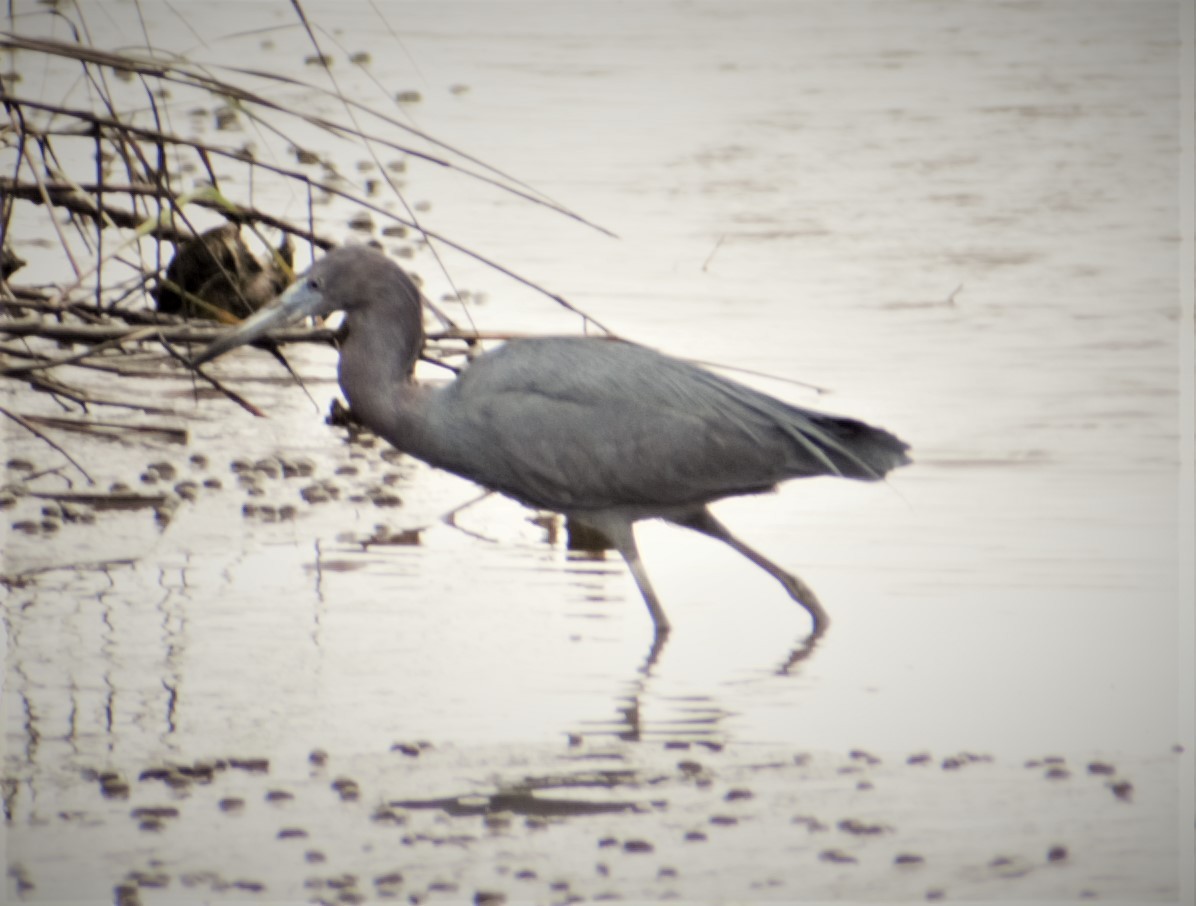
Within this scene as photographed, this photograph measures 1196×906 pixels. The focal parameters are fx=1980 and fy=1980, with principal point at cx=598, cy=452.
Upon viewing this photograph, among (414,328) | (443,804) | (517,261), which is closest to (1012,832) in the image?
(443,804)

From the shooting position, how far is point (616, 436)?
6633 millimetres

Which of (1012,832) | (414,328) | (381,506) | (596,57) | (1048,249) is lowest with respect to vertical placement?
(1012,832)

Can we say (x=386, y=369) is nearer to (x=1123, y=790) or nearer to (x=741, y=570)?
(x=741, y=570)

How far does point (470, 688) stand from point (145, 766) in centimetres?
112

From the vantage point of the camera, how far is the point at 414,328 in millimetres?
6695

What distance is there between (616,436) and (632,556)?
1.33 ft

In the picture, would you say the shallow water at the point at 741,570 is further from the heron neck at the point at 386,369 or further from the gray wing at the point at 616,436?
the heron neck at the point at 386,369

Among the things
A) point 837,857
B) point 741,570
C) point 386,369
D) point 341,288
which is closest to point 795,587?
point 741,570

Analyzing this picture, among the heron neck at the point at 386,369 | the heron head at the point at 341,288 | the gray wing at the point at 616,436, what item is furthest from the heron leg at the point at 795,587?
the heron head at the point at 341,288

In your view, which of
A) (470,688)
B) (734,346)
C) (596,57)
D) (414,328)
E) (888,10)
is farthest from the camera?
(888,10)

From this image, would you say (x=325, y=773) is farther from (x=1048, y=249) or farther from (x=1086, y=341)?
(x=1048, y=249)

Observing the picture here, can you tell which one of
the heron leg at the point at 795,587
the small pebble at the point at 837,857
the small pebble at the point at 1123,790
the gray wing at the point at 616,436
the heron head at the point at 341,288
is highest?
the heron head at the point at 341,288

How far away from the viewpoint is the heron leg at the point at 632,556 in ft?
21.3

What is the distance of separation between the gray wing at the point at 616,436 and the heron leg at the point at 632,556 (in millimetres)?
88
